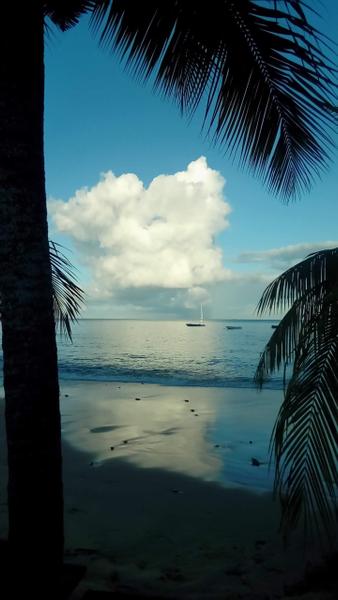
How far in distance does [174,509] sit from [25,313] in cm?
463

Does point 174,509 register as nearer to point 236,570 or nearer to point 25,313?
point 236,570

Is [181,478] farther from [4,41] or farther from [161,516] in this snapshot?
[4,41]

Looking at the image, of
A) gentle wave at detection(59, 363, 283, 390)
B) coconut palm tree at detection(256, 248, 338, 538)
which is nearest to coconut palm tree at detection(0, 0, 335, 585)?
coconut palm tree at detection(256, 248, 338, 538)

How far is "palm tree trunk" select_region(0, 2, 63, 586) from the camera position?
251cm

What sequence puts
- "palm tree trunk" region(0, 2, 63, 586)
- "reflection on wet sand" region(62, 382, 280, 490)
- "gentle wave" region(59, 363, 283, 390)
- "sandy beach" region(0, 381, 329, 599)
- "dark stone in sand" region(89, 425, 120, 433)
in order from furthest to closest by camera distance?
"gentle wave" region(59, 363, 283, 390)
"dark stone in sand" region(89, 425, 120, 433)
"reflection on wet sand" region(62, 382, 280, 490)
"sandy beach" region(0, 381, 329, 599)
"palm tree trunk" region(0, 2, 63, 586)

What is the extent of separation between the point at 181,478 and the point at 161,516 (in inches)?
69.3

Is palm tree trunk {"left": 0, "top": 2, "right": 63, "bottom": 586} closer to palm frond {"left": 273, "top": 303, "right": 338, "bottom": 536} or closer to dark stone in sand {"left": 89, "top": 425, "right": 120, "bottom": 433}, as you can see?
Answer: palm frond {"left": 273, "top": 303, "right": 338, "bottom": 536}

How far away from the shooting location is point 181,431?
440 inches

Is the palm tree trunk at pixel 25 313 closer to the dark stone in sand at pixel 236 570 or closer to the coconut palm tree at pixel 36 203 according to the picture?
the coconut palm tree at pixel 36 203

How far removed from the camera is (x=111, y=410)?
14352 millimetres

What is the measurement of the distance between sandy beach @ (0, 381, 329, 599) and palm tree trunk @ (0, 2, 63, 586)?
51.4 inches

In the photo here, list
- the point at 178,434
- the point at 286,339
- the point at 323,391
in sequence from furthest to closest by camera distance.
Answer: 1. the point at 178,434
2. the point at 286,339
3. the point at 323,391

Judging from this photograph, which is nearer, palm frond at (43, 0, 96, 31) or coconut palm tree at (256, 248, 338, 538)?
coconut palm tree at (256, 248, 338, 538)

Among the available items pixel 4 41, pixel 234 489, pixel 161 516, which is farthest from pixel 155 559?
pixel 4 41
